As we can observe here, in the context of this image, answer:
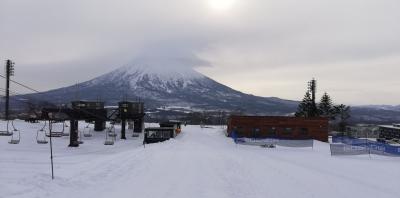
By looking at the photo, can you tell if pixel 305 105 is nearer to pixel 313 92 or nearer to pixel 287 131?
pixel 313 92

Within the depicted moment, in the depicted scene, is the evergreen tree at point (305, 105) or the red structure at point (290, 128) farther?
the evergreen tree at point (305, 105)

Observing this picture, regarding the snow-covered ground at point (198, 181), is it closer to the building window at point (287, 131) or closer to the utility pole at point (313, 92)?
the building window at point (287, 131)

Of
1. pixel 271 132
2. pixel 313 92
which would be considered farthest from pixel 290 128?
pixel 313 92

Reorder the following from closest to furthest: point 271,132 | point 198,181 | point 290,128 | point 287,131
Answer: point 198,181, point 287,131, point 290,128, point 271,132

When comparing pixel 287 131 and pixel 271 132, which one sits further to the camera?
pixel 271 132

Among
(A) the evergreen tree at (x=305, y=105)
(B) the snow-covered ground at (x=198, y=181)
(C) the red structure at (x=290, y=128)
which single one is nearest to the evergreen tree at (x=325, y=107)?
(A) the evergreen tree at (x=305, y=105)

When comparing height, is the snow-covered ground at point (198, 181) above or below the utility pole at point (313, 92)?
below

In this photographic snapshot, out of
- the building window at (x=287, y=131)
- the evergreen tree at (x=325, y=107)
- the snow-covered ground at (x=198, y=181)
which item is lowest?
the snow-covered ground at (x=198, y=181)

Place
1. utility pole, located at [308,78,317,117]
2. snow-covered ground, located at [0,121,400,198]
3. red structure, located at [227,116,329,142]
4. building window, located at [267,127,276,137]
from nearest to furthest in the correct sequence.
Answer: snow-covered ground, located at [0,121,400,198]
red structure, located at [227,116,329,142]
building window, located at [267,127,276,137]
utility pole, located at [308,78,317,117]

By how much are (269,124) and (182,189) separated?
219 ft

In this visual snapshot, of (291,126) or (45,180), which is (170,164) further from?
(291,126)

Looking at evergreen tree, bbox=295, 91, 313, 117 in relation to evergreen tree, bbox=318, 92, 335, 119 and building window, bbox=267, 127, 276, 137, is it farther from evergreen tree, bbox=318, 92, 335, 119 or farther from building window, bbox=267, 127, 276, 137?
building window, bbox=267, 127, 276, 137

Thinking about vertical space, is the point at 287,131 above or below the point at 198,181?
above

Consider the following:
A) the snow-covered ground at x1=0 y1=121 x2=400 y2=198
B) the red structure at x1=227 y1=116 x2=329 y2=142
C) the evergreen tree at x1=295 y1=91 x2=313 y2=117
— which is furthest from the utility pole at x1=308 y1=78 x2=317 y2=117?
the snow-covered ground at x1=0 y1=121 x2=400 y2=198
